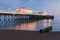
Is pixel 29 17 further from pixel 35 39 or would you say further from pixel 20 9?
pixel 35 39

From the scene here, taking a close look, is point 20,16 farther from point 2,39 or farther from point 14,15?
point 2,39

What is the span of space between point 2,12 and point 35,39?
14933mm

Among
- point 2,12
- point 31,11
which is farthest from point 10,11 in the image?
point 31,11

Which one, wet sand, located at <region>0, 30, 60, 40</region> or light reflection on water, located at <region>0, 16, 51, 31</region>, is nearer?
wet sand, located at <region>0, 30, 60, 40</region>

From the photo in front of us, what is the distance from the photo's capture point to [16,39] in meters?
3.14

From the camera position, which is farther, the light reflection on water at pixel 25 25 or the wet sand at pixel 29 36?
the light reflection on water at pixel 25 25

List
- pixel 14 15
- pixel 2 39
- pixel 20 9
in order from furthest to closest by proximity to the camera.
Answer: pixel 14 15, pixel 20 9, pixel 2 39

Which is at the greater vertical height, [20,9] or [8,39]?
[20,9]

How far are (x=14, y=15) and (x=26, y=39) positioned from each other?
16.3 meters

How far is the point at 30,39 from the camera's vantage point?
124 inches

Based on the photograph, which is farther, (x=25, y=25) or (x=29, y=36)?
(x=25, y=25)

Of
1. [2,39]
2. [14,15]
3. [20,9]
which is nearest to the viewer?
[2,39]

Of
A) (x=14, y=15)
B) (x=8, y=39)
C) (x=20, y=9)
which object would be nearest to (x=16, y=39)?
(x=8, y=39)

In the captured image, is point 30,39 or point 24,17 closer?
point 30,39
